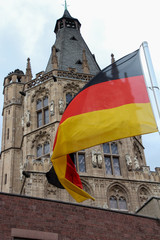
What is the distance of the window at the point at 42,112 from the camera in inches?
1206

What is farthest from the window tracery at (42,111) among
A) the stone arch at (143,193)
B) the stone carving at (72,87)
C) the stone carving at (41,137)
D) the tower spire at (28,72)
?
the stone arch at (143,193)

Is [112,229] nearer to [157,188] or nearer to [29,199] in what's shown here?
[29,199]

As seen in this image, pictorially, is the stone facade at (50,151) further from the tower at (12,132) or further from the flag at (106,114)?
the flag at (106,114)

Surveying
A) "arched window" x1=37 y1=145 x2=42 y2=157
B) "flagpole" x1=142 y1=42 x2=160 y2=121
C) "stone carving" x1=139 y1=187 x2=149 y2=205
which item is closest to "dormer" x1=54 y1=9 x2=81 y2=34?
"arched window" x1=37 y1=145 x2=42 y2=157

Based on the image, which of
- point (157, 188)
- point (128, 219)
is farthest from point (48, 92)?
point (128, 219)

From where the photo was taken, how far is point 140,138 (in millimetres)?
33156

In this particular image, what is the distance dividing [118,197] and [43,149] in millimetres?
6151

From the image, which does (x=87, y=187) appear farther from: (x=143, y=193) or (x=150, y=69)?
(x=150, y=69)

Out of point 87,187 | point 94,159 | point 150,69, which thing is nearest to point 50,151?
point 94,159

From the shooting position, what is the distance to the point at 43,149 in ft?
94.8

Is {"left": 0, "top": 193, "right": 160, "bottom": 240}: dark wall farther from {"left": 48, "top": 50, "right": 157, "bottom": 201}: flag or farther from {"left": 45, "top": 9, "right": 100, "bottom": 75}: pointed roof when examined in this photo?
{"left": 45, "top": 9, "right": 100, "bottom": 75}: pointed roof

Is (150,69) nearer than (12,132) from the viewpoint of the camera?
Yes

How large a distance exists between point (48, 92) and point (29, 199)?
58.2 feet

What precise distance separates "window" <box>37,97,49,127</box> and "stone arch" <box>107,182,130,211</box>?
717 centimetres
